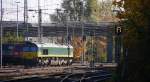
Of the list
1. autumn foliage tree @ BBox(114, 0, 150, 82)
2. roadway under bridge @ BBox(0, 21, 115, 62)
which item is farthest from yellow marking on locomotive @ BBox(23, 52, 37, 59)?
autumn foliage tree @ BBox(114, 0, 150, 82)

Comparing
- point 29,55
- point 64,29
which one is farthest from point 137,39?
point 64,29

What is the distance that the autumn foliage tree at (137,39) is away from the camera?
19.2m

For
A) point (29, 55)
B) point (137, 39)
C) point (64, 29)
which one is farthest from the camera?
point (64, 29)

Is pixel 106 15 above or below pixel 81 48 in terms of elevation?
above

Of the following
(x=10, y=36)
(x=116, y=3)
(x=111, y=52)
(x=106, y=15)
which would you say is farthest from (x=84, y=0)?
(x=116, y=3)

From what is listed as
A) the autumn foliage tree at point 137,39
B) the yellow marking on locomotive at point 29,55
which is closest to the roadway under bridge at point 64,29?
the yellow marking on locomotive at point 29,55

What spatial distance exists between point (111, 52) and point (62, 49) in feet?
75.6

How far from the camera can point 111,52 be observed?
79.6 m

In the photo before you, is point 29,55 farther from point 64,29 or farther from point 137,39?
point 137,39

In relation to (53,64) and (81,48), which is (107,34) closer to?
(81,48)

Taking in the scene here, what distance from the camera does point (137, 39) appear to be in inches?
799

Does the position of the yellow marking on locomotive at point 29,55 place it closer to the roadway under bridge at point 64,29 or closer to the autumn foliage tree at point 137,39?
the roadway under bridge at point 64,29

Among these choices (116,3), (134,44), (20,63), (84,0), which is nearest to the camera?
(134,44)

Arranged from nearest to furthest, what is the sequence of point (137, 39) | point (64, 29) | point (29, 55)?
point (137, 39) → point (29, 55) → point (64, 29)
